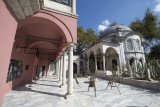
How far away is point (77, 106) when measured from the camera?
280 cm

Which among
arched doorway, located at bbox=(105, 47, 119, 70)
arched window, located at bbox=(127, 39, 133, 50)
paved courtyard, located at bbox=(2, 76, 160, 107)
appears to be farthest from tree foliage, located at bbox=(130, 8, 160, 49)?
paved courtyard, located at bbox=(2, 76, 160, 107)

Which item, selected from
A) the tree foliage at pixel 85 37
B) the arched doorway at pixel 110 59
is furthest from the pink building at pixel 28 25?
the tree foliage at pixel 85 37

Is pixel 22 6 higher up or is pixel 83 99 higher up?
pixel 22 6

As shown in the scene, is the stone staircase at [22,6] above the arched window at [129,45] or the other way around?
the other way around

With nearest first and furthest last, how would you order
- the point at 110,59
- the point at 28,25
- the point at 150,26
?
the point at 28,25
the point at 110,59
the point at 150,26

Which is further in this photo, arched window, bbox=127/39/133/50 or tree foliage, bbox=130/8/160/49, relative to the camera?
tree foliage, bbox=130/8/160/49

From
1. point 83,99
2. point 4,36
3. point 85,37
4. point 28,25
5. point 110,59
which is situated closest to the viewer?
point 4,36

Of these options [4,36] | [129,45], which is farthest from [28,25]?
[129,45]

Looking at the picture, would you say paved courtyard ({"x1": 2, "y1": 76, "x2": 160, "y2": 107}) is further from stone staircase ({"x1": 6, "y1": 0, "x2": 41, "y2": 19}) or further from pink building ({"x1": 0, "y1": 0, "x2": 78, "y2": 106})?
stone staircase ({"x1": 6, "y1": 0, "x2": 41, "y2": 19})

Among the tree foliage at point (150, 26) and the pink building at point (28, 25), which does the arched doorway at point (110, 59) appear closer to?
the tree foliage at point (150, 26)

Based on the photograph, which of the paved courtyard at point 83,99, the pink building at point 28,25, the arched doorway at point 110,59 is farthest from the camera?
the arched doorway at point 110,59

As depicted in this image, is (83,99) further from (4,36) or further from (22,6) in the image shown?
(22,6)

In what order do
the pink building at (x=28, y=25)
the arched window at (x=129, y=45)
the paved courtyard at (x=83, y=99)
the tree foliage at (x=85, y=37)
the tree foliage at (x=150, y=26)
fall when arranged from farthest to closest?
the tree foliage at (x=85, y=37)
the tree foliage at (x=150, y=26)
the arched window at (x=129, y=45)
the paved courtyard at (x=83, y=99)
the pink building at (x=28, y=25)

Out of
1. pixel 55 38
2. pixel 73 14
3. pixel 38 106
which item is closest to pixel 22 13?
pixel 73 14
